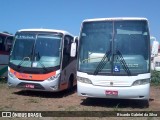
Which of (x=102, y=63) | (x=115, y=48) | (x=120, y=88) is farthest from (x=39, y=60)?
(x=120, y=88)

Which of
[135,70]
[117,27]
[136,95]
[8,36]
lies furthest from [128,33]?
[8,36]

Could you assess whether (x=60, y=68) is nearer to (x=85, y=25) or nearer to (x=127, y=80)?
(x=85, y=25)

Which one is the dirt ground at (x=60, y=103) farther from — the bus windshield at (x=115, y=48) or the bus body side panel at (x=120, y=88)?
the bus windshield at (x=115, y=48)

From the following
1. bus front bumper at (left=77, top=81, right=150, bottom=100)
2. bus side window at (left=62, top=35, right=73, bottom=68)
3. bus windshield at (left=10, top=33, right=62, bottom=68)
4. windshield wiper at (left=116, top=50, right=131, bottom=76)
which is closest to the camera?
bus front bumper at (left=77, top=81, right=150, bottom=100)

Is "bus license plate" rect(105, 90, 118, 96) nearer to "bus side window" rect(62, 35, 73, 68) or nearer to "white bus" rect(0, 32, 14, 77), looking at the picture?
"bus side window" rect(62, 35, 73, 68)

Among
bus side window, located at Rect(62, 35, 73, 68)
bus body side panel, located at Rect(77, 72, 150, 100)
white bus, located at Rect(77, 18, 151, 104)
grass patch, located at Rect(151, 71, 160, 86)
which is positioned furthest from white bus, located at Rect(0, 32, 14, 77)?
grass patch, located at Rect(151, 71, 160, 86)

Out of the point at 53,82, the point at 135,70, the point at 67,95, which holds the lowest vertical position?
the point at 67,95

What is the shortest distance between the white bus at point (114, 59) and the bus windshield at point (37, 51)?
6.60 ft

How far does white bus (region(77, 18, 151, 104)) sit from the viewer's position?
35.9ft

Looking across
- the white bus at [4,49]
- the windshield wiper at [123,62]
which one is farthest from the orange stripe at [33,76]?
the white bus at [4,49]

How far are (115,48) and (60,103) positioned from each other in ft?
9.93

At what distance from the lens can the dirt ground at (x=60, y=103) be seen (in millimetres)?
11141

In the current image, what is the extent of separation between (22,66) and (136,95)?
5.12 m

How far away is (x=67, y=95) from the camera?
14.6 metres
